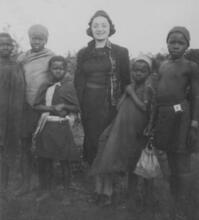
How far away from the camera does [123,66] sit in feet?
14.8

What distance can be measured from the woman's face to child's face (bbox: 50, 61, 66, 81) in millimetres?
556

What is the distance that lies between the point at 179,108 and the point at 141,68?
64cm

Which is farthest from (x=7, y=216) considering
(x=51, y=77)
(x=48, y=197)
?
(x=51, y=77)

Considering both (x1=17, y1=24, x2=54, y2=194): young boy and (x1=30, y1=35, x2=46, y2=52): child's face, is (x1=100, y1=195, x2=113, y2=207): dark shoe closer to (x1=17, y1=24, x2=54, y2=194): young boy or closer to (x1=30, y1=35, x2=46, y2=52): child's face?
(x1=17, y1=24, x2=54, y2=194): young boy

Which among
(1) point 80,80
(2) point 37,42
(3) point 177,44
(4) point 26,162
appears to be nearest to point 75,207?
(4) point 26,162

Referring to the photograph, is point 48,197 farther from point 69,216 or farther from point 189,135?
point 189,135

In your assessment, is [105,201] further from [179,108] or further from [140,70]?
[140,70]

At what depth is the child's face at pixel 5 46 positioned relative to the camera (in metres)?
4.37

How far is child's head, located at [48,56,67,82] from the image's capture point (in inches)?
173

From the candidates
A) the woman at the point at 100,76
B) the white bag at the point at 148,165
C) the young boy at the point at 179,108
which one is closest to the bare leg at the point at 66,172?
the woman at the point at 100,76

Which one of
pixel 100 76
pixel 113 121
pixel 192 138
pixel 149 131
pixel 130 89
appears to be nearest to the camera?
pixel 192 138

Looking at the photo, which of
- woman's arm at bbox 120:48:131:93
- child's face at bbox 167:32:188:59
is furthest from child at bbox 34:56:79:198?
child's face at bbox 167:32:188:59

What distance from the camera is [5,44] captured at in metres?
4.39

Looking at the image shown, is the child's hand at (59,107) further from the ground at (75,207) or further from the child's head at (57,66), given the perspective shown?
the ground at (75,207)
